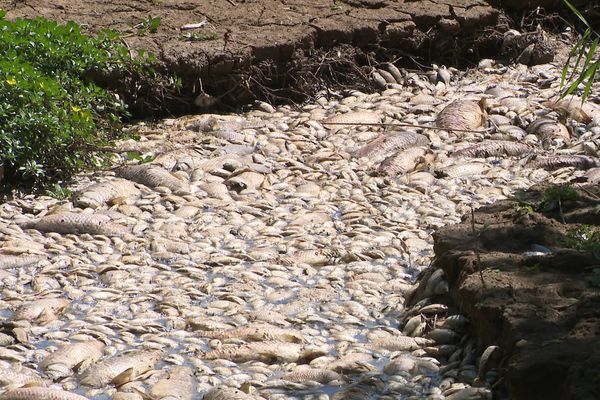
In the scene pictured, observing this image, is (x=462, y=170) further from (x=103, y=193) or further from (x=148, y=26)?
(x=148, y=26)

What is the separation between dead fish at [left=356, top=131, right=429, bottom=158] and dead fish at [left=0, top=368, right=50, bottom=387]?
2717 mm

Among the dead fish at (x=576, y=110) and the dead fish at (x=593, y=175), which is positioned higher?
the dead fish at (x=593, y=175)

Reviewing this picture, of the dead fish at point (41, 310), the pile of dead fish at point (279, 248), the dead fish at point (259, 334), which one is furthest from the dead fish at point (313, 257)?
the dead fish at point (41, 310)

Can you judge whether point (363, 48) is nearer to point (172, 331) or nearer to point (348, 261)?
point (348, 261)

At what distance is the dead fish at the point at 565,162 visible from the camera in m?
5.24

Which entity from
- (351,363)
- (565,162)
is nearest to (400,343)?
(351,363)

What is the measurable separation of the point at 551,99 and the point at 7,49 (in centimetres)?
319

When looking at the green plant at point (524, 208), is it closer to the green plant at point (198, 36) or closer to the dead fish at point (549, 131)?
the dead fish at point (549, 131)

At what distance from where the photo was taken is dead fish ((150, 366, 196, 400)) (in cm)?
308

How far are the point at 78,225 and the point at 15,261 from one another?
0.41 meters

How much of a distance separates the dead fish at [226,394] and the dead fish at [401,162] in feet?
7.89

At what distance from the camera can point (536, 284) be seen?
323cm

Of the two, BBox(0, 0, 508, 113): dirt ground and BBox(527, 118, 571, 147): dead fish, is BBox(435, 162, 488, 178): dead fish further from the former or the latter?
BBox(0, 0, 508, 113): dirt ground

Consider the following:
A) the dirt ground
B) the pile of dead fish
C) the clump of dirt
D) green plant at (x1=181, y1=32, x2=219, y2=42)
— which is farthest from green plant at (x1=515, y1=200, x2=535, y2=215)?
green plant at (x1=181, y1=32, x2=219, y2=42)
